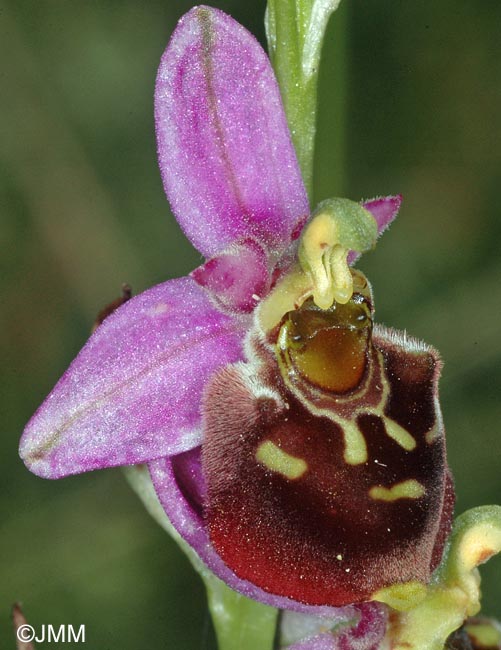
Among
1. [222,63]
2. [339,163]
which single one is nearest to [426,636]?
[222,63]

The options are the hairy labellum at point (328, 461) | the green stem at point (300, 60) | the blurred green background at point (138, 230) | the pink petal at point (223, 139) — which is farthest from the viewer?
the blurred green background at point (138, 230)

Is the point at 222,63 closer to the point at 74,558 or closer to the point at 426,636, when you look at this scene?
the point at 426,636

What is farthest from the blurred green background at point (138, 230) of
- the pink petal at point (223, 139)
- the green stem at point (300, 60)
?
the pink petal at point (223, 139)

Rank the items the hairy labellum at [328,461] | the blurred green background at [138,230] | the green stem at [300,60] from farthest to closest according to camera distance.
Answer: the blurred green background at [138,230]
the green stem at [300,60]
the hairy labellum at [328,461]

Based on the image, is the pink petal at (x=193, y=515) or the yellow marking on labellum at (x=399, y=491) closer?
the yellow marking on labellum at (x=399, y=491)

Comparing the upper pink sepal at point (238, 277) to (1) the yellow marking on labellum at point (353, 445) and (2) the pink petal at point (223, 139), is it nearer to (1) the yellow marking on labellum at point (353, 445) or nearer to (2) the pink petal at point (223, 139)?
(2) the pink petal at point (223, 139)

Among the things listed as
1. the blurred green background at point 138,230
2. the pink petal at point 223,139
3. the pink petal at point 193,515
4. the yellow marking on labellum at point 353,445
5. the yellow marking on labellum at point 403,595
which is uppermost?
the pink petal at point 223,139

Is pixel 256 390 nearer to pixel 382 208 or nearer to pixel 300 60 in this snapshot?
pixel 382 208

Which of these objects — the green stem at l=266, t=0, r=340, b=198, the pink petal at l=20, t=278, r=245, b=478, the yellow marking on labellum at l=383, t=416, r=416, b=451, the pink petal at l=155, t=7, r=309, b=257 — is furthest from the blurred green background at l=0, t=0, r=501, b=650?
the yellow marking on labellum at l=383, t=416, r=416, b=451

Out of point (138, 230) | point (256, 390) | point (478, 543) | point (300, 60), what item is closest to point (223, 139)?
point (300, 60)
